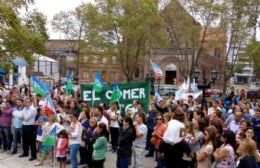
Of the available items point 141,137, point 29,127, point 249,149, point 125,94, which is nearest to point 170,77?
point 125,94

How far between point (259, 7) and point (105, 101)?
2364cm

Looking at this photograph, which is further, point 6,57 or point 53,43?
point 53,43

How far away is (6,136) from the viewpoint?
43.9 feet

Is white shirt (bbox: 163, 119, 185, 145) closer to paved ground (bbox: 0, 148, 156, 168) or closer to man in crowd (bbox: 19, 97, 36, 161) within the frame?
paved ground (bbox: 0, 148, 156, 168)

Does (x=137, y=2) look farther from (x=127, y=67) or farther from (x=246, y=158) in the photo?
(x=246, y=158)

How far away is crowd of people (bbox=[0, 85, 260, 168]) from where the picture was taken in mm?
7547

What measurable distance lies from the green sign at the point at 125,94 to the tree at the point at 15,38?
498 centimetres

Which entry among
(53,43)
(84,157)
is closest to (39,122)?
(84,157)

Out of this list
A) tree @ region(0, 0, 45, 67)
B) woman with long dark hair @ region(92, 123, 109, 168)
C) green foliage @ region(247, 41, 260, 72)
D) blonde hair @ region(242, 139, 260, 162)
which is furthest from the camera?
green foliage @ region(247, 41, 260, 72)

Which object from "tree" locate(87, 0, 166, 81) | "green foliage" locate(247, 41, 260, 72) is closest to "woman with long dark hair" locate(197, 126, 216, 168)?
"green foliage" locate(247, 41, 260, 72)

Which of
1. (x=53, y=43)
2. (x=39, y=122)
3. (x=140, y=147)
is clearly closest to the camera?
(x=140, y=147)

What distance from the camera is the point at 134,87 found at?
13.3m

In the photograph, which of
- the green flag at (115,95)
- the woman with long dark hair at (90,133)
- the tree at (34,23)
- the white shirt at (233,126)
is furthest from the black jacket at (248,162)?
the tree at (34,23)

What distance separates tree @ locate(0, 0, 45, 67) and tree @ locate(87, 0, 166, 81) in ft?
62.0
